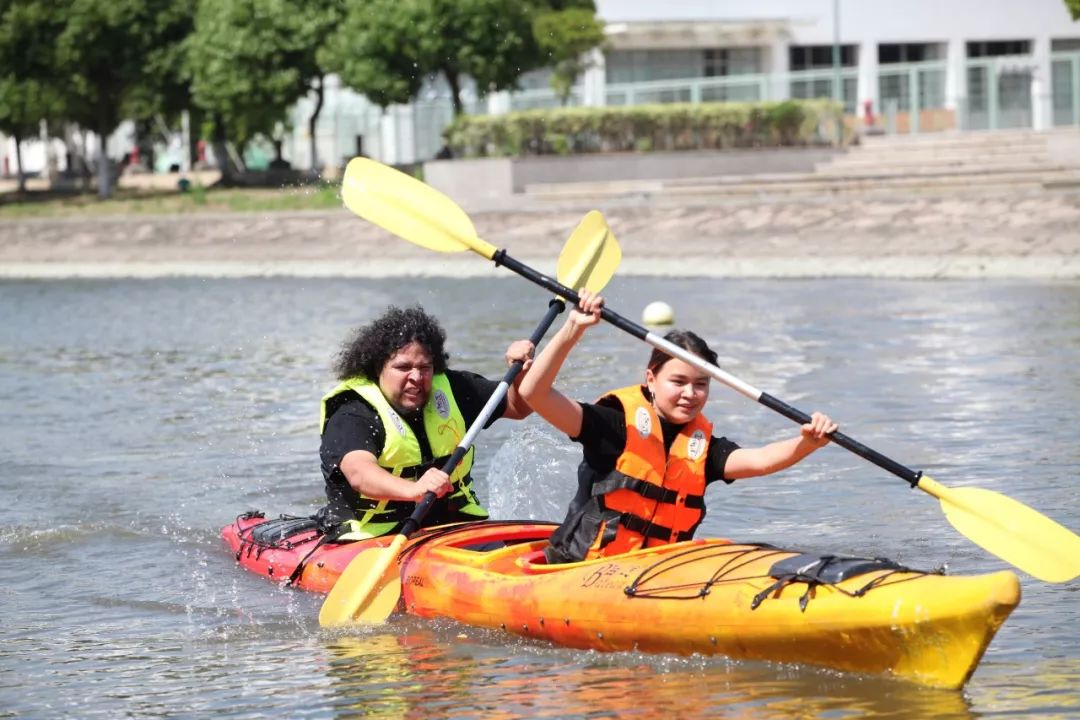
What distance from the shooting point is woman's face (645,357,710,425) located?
577cm

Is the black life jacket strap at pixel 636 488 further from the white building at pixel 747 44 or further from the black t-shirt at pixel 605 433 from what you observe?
the white building at pixel 747 44

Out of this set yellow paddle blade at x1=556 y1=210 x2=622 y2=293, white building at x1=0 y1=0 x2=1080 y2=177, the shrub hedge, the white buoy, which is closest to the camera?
yellow paddle blade at x1=556 y1=210 x2=622 y2=293

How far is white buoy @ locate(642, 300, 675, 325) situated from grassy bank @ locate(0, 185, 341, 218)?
35.9ft

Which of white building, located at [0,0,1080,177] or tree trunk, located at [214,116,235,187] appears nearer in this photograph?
tree trunk, located at [214,116,235,187]

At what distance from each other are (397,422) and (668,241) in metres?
15.2

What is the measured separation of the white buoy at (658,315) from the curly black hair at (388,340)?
985 cm

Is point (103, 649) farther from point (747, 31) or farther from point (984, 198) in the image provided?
point (747, 31)

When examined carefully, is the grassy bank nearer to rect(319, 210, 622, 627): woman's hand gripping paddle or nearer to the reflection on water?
rect(319, 210, 622, 627): woman's hand gripping paddle

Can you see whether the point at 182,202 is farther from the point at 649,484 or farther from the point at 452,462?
the point at 649,484

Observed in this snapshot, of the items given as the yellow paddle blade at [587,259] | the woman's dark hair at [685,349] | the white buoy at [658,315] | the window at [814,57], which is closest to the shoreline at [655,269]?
the white buoy at [658,315]

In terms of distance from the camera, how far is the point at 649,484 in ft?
19.0

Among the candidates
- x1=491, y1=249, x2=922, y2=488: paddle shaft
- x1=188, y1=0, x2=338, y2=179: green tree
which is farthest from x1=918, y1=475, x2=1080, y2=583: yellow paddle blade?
x1=188, y1=0, x2=338, y2=179: green tree

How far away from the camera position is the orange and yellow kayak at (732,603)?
504 cm

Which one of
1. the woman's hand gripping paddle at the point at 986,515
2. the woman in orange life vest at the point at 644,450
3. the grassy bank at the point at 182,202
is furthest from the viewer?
the grassy bank at the point at 182,202
